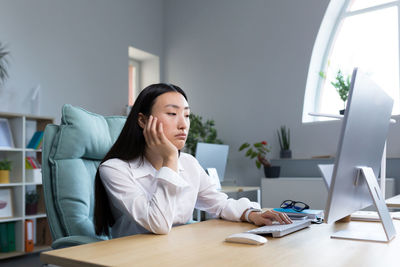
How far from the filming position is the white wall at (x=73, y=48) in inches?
161

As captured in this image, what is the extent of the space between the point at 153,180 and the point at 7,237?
2851 mm

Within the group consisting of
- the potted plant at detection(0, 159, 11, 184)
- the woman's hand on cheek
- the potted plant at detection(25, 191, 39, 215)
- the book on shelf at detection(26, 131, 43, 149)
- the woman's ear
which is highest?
the woman's ear

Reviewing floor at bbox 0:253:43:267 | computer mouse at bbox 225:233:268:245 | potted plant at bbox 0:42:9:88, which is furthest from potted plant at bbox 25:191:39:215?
computer mouse at bbox 225:233:268:245

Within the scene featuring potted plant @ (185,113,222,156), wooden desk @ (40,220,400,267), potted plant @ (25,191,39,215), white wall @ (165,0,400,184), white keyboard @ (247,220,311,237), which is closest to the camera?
wooden desk @ (40,220,400,267)

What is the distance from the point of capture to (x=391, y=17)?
173 inches

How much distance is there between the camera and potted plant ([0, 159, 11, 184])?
3.63 meters

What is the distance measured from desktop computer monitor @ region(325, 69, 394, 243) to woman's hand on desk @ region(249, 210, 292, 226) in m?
0.25

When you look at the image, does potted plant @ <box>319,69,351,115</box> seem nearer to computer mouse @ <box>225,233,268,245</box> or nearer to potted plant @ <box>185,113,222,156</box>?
potted plant @ <box>185,113,222,156</box>

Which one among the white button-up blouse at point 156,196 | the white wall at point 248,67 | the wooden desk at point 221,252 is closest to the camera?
the wooden desk at point 221,252

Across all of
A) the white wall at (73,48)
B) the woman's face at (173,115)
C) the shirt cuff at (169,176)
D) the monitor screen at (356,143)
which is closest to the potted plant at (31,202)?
the white wall at (73,48)

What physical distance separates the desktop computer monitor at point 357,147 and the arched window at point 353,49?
11.6ft

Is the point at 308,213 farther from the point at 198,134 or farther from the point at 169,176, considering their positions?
the point at 198,134

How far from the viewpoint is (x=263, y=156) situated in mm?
4781

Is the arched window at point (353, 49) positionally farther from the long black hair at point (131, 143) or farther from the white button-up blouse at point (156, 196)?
the long black hair at point (131, 143)
